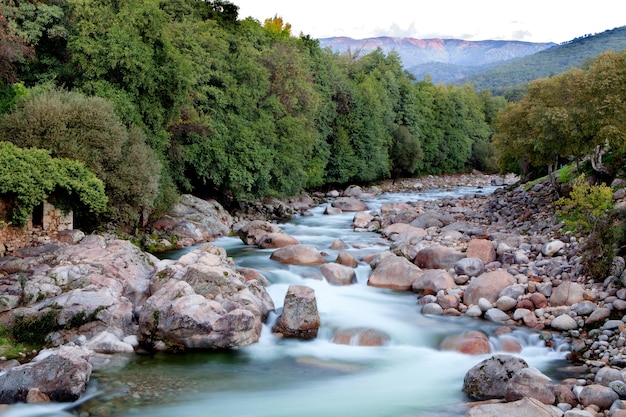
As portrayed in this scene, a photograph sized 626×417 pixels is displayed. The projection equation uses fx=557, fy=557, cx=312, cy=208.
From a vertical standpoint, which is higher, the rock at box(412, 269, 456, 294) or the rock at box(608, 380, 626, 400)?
the rock at box(608, 380, 626, 400)

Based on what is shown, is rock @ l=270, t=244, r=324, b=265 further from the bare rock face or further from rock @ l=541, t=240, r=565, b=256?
rock @ l=541, t=240, r=565, b=256

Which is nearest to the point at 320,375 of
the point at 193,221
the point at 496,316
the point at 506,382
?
the point at 506,382

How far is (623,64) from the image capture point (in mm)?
24750

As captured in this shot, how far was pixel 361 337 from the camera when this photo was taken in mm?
15242

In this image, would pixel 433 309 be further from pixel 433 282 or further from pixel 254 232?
pixel 254 232

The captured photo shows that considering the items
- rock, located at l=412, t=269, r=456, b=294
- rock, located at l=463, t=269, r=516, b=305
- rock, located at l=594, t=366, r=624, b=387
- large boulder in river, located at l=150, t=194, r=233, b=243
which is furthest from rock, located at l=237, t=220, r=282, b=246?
rock, located at l=594, t=366, r=624, b=387

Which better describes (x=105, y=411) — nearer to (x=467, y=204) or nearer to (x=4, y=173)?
(x=4, y=173)

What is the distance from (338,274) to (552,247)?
7790mm

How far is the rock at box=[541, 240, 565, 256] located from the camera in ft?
65.6

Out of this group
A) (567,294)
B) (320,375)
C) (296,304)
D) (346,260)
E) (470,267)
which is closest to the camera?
(320,375)

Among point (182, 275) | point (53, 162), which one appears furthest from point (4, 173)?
point (182, 275)

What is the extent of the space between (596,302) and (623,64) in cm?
1425

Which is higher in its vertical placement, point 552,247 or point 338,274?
point 552,247

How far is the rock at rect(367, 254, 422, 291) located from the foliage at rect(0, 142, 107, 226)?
11.0m
